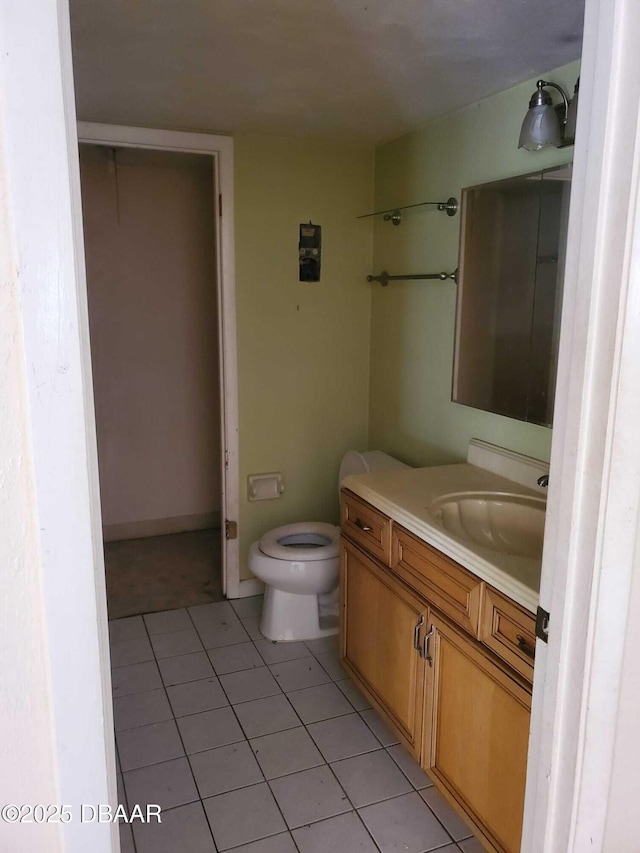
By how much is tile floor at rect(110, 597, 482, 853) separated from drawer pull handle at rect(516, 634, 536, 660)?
68cm

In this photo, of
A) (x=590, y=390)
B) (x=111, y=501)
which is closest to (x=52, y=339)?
(x=590, y=390)

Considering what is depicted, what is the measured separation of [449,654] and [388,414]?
4.81ft

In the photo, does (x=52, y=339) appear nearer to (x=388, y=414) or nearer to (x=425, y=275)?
(x=425, y=275)

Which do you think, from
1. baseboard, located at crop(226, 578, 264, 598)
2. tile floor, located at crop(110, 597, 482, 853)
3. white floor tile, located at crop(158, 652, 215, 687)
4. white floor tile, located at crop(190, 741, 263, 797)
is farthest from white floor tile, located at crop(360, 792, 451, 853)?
baseboard, located at crop(226, 578, 264, 598)

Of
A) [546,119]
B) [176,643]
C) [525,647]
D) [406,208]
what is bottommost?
[176,643]

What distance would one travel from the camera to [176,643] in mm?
2779

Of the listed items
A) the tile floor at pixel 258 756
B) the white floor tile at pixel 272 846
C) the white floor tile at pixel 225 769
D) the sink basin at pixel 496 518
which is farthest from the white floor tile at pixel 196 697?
the sink basin at pixel 496 518

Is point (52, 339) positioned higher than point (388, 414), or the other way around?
point (52, 339)

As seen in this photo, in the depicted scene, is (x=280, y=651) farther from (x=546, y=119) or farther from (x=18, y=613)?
(x=546, y=119)

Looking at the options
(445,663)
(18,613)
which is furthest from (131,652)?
(18,613)

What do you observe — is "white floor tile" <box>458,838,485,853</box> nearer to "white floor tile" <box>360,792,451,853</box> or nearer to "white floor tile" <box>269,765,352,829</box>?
"white floor tile" <box>360,792,451,853</box>

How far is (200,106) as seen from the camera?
2.40m

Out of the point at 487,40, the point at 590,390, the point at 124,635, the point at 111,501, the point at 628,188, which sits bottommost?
the point at 124,635

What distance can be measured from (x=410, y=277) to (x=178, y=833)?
2.08 m
